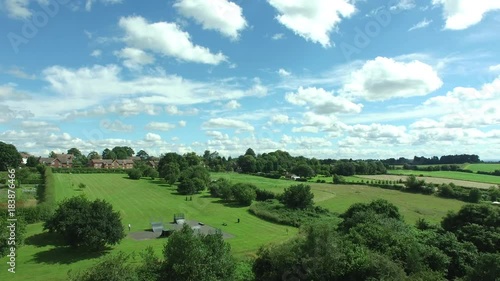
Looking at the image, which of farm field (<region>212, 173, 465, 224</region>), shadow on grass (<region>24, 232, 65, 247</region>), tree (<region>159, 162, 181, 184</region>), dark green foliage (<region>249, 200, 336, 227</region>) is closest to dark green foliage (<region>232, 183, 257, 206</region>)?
dark green foliage (<region>249, 200, 336, 227</region>)

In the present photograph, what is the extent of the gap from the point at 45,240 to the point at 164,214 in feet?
61.1

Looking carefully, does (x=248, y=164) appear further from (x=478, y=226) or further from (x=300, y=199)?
(x=478, y=226)

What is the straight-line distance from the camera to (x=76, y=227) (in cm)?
3234

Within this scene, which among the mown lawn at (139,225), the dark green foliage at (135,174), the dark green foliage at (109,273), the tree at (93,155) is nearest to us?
the dark green foliage at (109,273)

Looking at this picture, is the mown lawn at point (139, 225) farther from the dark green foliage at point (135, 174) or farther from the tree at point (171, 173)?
the dark green foliage at point (135, 174)

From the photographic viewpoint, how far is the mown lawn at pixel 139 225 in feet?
95.9

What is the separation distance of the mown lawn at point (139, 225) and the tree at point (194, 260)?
9.24 m

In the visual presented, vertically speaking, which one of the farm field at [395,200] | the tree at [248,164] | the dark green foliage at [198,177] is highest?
the tree at [248,164]

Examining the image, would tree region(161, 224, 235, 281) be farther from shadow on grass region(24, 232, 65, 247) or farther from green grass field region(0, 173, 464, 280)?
shadow on grass region(24, 232, 65, 247)

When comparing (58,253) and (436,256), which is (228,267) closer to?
(436,256)

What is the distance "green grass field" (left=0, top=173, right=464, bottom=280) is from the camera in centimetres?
3006

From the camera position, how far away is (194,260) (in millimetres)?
22375

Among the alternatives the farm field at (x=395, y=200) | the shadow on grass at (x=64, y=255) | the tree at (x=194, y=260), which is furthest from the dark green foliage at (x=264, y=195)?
the tree at (x=194, y=260)

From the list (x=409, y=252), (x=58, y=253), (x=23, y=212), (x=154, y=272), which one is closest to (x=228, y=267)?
(x=154, y=272)
